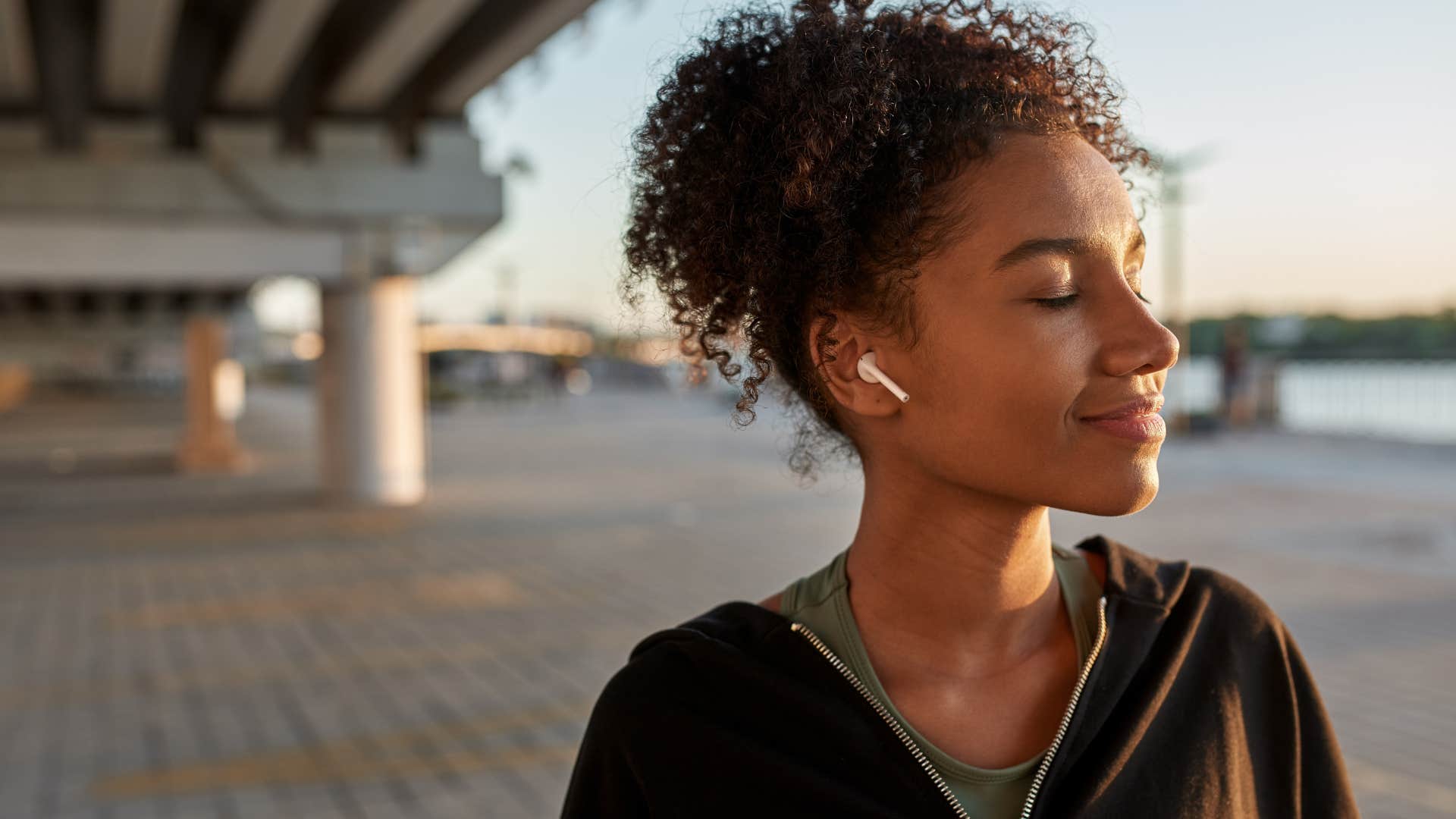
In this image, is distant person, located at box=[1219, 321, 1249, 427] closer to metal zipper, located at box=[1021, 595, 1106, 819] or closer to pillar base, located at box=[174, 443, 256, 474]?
pillar base, located at box=[174, 443, 256, 474]

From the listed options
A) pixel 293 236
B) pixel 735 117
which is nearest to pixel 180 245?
pixel 293 236

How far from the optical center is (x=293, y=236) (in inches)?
560

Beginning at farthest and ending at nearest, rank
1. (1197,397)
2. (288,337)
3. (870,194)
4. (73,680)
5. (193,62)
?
1. (288,337)
2. (1197,397)
3. (193,62)
4. (73,680)
5. (870,194)

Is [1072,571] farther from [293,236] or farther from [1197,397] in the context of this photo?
Result: [1197,397]

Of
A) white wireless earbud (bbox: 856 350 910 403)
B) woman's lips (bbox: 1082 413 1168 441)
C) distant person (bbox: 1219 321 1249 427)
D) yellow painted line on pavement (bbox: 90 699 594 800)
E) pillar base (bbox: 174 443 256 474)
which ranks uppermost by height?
white wireless earbud (bbox: 856 350 910 403)

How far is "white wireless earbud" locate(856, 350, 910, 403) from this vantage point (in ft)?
5.26

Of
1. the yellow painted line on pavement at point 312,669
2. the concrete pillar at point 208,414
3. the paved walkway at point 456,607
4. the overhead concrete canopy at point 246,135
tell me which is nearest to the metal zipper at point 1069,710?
the paved walkway at point 456,607

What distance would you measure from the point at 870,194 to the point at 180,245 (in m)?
13.6

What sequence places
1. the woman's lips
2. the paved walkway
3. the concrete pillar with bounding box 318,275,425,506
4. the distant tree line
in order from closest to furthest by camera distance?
1. the woman's lips
2. the paved walkway
3. the concrete pillar with bounding box 318,275,425,506
4. the distant tree line

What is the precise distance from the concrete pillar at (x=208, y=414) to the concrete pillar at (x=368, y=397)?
230 inches

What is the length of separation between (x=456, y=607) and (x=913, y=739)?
765 centimetres

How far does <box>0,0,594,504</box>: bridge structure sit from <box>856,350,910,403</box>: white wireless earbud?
7.94 metres

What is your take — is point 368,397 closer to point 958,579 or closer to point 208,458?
point 208,458

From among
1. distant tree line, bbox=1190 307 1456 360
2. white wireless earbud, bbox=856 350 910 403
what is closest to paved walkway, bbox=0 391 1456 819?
white wireless earbud, bbox=856 350 910 403
